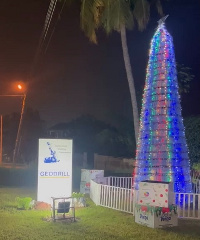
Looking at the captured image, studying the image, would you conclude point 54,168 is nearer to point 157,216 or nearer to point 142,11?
point 157,216

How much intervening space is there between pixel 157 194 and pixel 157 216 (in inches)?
23.1

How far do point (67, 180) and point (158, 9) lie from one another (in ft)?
34.0

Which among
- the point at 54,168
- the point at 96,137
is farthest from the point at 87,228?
the point at 96,137

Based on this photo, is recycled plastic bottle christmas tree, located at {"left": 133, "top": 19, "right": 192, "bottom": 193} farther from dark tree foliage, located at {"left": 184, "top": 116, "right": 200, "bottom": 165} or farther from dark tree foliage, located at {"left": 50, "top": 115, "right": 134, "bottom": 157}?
dark tree foliage, located at {"left": 50, "top": 115, "right": 134, "bottom": 157}

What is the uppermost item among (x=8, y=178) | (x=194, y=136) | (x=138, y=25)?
(x=138, y=25)

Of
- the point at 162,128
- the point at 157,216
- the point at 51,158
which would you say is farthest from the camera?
the point at 162,128

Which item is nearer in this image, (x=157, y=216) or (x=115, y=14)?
(x=157, y=216)

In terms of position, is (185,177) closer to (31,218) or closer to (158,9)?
(31,218)

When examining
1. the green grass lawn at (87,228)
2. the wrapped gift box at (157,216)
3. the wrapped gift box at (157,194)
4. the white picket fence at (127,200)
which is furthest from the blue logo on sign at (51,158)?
the wrapped gift box at (157,216)

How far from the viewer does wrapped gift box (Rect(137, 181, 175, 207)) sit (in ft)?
36.7

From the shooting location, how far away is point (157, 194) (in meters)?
11.3

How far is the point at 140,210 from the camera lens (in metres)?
11.6

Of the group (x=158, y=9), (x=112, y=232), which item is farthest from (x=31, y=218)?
(x=158, y=9)

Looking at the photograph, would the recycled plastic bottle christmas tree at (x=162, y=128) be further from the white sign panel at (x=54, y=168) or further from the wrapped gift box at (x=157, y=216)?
the wrapped gift box at (x=157, y=216)
